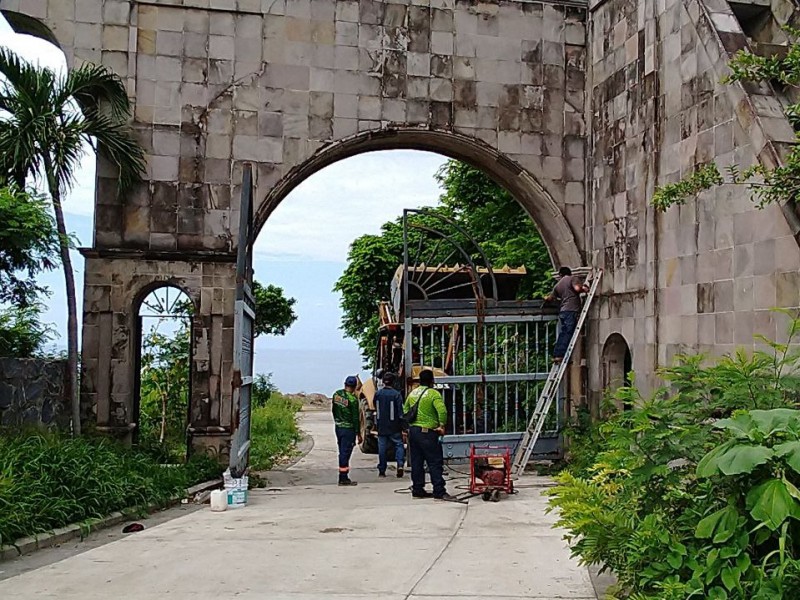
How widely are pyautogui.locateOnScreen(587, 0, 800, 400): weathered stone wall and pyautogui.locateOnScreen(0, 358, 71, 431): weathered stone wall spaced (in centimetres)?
735

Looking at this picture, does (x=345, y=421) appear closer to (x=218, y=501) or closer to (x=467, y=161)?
(x=218, y=501)

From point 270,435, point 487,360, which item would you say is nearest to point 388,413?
point 487,360

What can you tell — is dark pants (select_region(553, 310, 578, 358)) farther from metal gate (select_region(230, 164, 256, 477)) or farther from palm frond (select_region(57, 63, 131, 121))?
palm frond (select_region(57, 63, 131, 121))

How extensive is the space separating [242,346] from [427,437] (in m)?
2.43

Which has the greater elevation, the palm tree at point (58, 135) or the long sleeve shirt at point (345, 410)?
the palm tree at point (58, 135)

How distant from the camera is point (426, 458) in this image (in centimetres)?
1040

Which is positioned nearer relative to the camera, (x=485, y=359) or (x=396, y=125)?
(x=396, y=125)

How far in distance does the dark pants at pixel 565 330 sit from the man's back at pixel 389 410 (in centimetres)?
244

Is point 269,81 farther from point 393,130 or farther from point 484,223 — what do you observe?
point 484,223

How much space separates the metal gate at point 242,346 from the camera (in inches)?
398

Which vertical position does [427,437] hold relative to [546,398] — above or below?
below

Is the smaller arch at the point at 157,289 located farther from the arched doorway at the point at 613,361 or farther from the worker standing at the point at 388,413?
the arched doorway at the point at 613,361

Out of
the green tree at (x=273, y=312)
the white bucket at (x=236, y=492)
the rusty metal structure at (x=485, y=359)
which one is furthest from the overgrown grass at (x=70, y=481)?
the green tree at (x=273, y=312)

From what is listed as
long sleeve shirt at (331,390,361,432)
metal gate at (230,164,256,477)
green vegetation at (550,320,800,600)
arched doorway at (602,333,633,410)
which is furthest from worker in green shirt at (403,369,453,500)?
green vegetation at (550,320,800,600)
